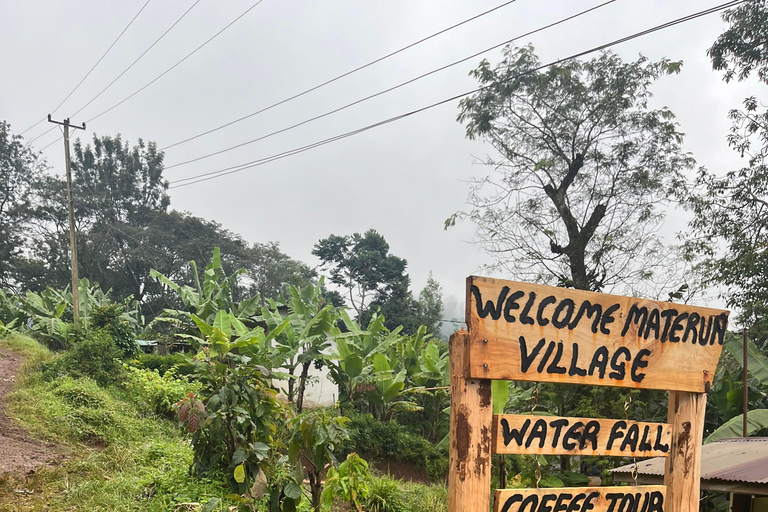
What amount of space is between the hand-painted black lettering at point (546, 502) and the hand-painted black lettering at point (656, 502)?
0.57 metres

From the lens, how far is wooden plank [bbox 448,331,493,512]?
2.11 metres

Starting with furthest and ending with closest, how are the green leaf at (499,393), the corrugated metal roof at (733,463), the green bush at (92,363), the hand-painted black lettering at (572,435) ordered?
the green bush at (92,363)
the green leaf at (499,393)
the corrugated metal roof at (733,463)
the hand-painted black lettering at (572,435)

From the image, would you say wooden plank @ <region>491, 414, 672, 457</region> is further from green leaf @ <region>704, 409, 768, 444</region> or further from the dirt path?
the dirt path

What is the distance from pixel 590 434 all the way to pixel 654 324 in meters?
0.59

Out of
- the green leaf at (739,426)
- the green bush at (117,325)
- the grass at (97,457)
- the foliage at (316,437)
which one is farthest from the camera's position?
the green bush at (117,325)

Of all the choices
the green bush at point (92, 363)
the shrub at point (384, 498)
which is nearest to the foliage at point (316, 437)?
the shrub at point (384, 498)

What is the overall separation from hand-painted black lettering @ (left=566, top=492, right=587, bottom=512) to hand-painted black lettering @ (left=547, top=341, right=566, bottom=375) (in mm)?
510

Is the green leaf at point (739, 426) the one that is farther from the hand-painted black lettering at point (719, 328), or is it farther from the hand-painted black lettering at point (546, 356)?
the hand-painted black lettering at point (546, 356)

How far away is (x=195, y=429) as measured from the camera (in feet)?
14.0

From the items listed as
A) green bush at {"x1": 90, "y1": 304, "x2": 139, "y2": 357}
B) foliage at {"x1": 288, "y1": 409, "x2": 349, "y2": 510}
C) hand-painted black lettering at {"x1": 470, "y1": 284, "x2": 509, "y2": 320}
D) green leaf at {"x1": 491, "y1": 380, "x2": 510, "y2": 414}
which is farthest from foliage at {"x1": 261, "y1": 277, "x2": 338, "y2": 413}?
hand-painted black lettering at {"x1": 470, "y1": 284, "x2": 509, "y2": 320}

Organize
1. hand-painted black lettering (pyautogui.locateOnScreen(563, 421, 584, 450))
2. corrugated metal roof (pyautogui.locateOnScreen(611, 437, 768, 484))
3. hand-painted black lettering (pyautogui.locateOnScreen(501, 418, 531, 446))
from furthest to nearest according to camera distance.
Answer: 1. corrugated metal roof (pyautogui.locateOnScreen(611, 437, 768, 484))
2. hand-painted black lettering (pyautogui.locateOnScreen(563, 421, 584, 450))
3. hand-painted black lettering (pyautogui.locateOnScreen(501, 418, 531, 446))

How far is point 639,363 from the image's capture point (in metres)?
2.52

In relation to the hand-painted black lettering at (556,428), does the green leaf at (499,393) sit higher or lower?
lower

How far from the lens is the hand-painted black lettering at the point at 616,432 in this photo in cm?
243
